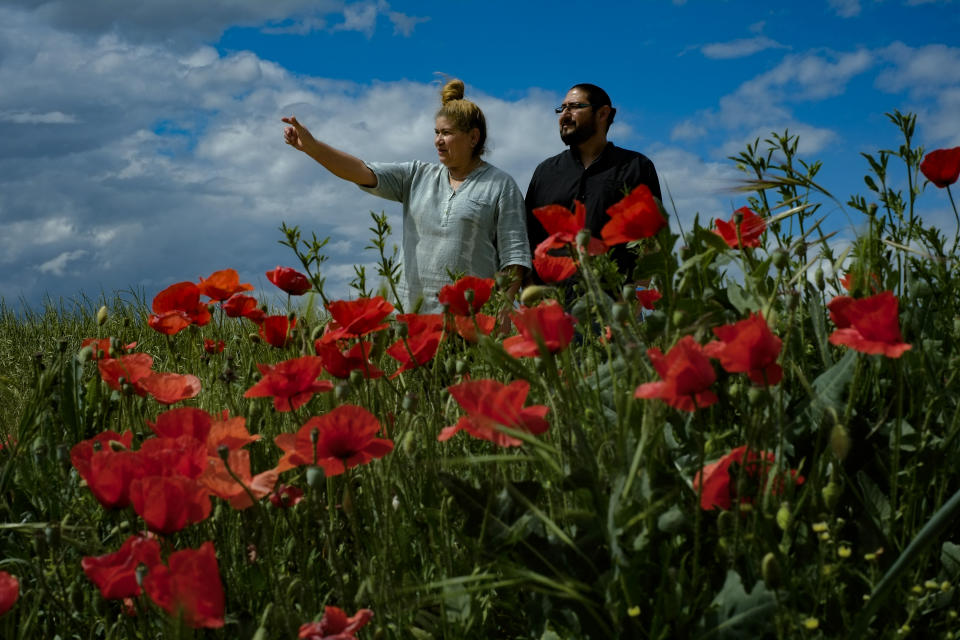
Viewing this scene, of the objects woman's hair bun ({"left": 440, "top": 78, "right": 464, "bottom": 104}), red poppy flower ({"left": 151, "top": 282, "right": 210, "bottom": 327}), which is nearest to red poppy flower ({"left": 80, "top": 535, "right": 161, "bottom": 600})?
red poppy flower ({"left": 151, "top": 282, "right": 210, "bottom": 327})

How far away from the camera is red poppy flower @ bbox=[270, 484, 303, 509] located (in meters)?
1.58

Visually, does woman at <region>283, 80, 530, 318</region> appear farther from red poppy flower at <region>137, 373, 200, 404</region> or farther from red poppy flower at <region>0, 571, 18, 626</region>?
red poppy flower at <region>0, 571, 18, 626</region>

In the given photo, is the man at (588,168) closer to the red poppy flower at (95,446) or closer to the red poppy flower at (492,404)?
the red poppy flower at (95,446)

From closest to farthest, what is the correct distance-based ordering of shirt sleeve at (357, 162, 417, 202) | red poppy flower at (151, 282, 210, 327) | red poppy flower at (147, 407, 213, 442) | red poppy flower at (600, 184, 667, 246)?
red poppy flower at (147, 407, 213, 442) → red poppy flower at (600, 184, 667, 246) → red poppy flower at (151, 282, 210, 327) → shirt sleeve at (357, 162, 417, 202)

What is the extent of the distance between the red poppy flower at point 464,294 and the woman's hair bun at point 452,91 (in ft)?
10.8

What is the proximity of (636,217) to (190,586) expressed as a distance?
2.94 ft

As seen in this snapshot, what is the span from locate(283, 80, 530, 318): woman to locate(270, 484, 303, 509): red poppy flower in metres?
2.76

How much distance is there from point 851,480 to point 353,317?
0.93 meters

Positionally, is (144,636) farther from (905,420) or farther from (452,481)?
(905,420)

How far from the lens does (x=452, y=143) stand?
4566mm

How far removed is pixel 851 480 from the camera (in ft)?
4.91

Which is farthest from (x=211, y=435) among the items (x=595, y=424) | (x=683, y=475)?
(x=683, y=475)

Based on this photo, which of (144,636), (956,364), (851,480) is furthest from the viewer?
(956,364)

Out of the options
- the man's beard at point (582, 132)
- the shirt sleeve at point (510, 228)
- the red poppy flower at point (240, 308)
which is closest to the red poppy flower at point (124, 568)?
the red poppy flower at point (240, 308)
